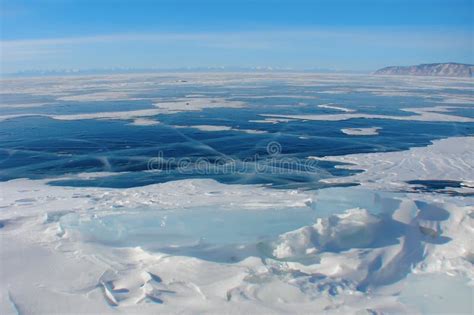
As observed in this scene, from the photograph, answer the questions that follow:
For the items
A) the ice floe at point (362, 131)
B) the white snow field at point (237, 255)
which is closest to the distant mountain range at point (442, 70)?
the ice floe at point (362, 131)

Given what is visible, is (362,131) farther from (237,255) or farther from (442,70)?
(442,70)

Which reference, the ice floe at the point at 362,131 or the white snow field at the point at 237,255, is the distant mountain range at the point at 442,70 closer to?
the ice floe at the point at 362,131

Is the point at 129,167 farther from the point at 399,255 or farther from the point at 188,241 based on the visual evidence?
the point at 399,255

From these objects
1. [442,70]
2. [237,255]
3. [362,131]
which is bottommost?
[237,255]

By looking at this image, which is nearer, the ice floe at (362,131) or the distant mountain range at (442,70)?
the ice floe at (362,131)

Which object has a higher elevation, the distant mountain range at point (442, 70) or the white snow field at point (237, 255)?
the distant mountain range at point (442, 70)

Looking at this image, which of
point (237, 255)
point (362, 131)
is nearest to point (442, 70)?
point (362, 131)

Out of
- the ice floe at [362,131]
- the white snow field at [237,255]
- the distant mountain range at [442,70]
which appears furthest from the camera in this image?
the distant mountain range at [442,70]

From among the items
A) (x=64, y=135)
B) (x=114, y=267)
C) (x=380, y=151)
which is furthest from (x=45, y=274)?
(x=64, y=135)
